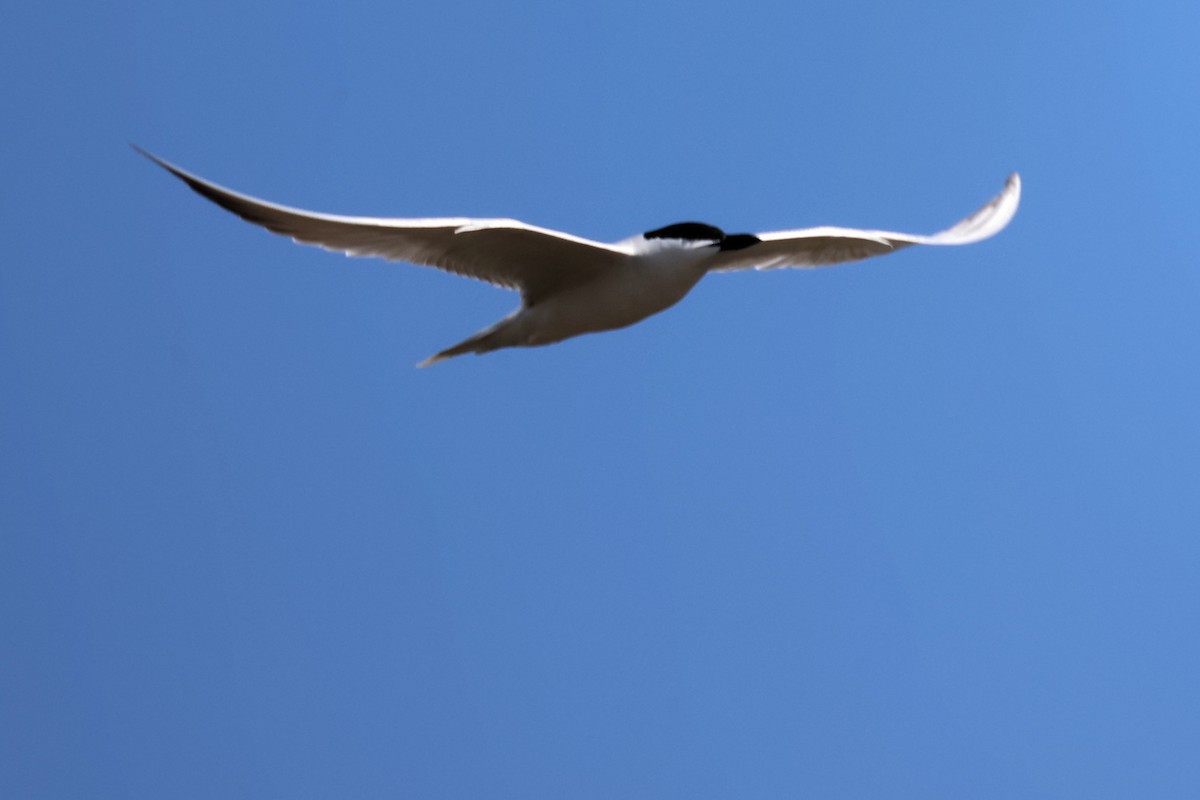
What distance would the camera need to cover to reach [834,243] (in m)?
5.82

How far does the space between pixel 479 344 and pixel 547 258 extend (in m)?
0.50

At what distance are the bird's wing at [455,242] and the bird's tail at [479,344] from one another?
0.47 ft

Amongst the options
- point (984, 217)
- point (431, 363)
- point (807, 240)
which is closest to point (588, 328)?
point (431, 363)

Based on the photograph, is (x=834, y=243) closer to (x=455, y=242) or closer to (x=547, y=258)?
(x=547, y=258)

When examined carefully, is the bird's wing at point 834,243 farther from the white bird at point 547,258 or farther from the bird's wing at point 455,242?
the bird's wing at point 455,242

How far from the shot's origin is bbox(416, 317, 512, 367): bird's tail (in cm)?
522

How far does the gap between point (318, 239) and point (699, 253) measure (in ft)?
4.16

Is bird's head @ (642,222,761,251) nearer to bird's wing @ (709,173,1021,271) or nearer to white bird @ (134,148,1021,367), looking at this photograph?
white bird @ (134,148,1021,367)

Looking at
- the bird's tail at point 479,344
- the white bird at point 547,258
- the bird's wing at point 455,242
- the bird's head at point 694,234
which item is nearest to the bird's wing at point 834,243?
the white bird at point 547,258

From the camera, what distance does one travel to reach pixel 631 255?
16.3ft

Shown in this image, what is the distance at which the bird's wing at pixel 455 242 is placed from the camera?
13.9 ft

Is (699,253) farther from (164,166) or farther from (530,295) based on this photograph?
(164,166)

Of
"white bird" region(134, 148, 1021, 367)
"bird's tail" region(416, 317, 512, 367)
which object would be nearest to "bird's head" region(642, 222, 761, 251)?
"white bird" region(134, 148, 1021, 367)

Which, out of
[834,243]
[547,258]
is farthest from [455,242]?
[834,243]
